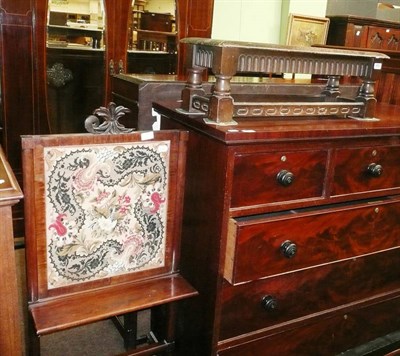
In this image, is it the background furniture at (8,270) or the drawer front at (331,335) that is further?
the drawer front at (331,335)

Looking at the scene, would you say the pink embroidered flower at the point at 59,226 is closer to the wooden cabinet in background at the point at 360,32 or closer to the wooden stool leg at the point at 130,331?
the wooden stool leg at the point at 130,331

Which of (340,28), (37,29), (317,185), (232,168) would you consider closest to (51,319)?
(232,168)

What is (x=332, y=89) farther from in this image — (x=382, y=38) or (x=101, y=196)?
(x=382, y=38)

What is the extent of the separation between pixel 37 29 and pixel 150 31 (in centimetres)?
76

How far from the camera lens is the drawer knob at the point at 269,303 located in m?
1.58

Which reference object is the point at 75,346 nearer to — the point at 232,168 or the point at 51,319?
the point at 51,319

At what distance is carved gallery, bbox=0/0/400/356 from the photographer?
137cm

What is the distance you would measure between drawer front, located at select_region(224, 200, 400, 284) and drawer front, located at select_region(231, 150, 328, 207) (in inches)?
2.6

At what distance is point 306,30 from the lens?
4340 mm

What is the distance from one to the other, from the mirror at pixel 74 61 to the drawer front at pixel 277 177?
6.22 feet

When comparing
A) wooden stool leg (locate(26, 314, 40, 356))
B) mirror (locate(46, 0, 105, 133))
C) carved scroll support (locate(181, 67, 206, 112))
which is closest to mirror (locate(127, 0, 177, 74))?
mirror (locate(46, 0, 105, 133))

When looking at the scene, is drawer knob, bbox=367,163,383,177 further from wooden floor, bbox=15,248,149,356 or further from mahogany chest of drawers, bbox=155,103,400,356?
wooden floor, bbox=15,248,149,356

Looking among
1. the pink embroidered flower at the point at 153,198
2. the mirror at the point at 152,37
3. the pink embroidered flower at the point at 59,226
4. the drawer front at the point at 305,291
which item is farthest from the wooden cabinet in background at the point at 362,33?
the pink embroidered flower at the point at 59,226

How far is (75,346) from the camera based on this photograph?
204cm
